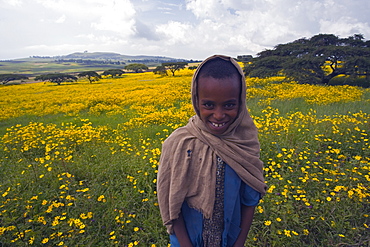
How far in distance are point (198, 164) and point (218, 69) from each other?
514mm

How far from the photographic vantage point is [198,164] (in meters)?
1.17

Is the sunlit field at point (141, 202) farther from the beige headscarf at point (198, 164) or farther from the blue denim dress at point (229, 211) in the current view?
the beige headscarf at point (198, 164)

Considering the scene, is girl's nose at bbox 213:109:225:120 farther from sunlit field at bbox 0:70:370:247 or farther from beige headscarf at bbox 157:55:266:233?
sunlit field at bbox 0:70:370:247

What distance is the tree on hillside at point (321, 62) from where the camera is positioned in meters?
13.5

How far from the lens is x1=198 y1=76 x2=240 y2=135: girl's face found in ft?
3.34

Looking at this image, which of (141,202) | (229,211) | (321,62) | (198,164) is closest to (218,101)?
(198,164)

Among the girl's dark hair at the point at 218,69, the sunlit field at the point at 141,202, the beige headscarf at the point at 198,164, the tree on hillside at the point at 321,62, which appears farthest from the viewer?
A: the tree on hillside at the point at 321,62

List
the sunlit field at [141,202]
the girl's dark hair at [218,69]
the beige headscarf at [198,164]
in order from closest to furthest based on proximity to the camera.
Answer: the girl's dark hair at [218,69], the beige headscarf at [198,164], the sunlit field at [141,202]

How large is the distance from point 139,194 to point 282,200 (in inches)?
71.0

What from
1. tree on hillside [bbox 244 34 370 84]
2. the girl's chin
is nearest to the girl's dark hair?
the girl's chin

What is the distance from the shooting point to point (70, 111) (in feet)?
34.0

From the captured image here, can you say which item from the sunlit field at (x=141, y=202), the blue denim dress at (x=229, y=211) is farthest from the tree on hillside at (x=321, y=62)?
the blue denim dress at (x=229, y=211)

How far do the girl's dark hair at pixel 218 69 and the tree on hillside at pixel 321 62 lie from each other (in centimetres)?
1445

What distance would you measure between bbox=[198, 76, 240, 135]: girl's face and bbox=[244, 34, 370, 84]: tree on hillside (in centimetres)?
1447
